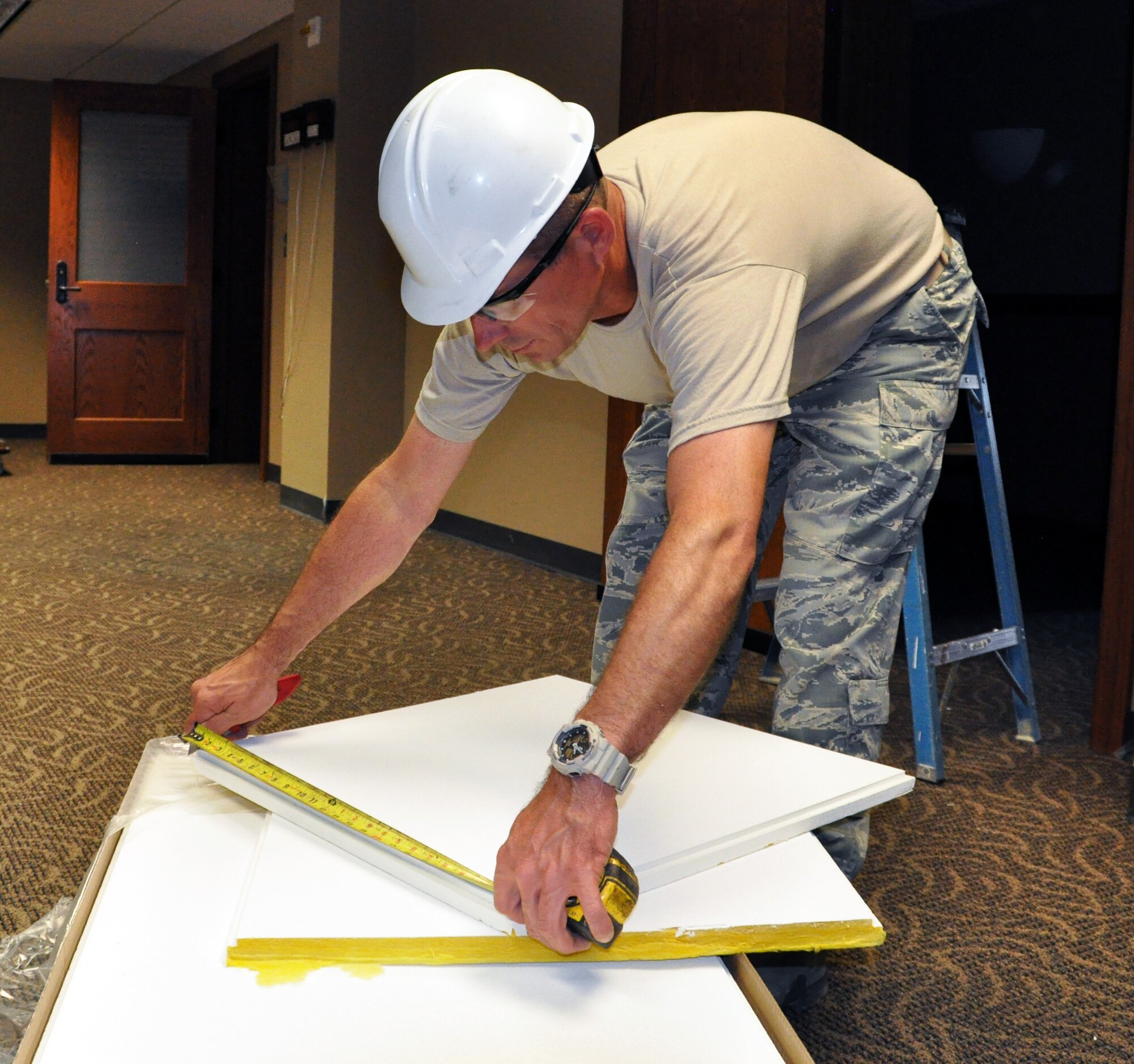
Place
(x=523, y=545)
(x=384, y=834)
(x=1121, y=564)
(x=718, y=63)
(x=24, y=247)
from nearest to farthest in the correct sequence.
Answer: (x=384, y=834) → (x=1121, y=564) → (x=718, y=63) → (x=523, y=545) → (x=24, y=247)

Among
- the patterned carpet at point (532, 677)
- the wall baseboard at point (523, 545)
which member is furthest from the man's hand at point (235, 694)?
the wall baseboard at point (523, 545)

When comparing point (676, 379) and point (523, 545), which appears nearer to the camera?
point (676, 379)

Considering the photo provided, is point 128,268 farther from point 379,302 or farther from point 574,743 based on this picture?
point 574,743

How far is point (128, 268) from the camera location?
22.2 feet

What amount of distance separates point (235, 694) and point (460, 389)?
438 millimetres

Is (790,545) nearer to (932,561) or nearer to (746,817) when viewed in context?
(746,817)

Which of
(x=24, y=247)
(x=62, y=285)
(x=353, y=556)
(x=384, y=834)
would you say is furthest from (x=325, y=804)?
(x=24, y=247)

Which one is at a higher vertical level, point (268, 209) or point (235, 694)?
point (268, 209)

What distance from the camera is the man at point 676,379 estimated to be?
3.01 ft

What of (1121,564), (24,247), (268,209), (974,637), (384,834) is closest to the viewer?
(384,834)

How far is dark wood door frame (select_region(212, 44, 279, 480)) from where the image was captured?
19.6 feet

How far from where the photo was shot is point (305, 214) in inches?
208

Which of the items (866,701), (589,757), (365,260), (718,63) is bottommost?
(866,701)

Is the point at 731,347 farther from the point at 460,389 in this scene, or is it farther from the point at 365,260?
the point at 365,260
